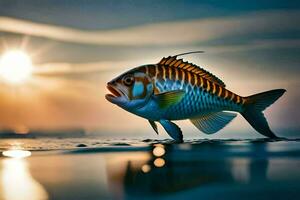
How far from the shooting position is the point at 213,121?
6.98ft

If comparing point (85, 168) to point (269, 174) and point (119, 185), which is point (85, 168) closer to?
point (119, 185)

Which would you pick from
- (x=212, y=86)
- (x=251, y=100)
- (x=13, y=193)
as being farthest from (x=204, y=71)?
(x=13, y=193)

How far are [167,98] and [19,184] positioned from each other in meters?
0.70

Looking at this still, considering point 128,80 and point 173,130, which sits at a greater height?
point 128,80

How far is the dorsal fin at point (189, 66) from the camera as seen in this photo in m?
2.08

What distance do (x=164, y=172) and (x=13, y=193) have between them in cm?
49

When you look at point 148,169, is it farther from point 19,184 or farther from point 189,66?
point 189,66

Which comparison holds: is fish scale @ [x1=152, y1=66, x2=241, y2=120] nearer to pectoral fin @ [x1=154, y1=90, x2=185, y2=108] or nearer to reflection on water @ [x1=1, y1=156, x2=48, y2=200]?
pectoral fin @ [x1=154, y1=90, x2=185, y2=108]

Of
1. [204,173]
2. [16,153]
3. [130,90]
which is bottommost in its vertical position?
[204,173]

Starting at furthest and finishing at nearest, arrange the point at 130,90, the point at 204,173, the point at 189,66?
the point at 189,66, the point at 130,90, the point at 204,173

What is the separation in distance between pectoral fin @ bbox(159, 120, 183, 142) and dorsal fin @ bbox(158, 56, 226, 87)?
0.24 m

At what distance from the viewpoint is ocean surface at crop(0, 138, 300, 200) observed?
1.40 m

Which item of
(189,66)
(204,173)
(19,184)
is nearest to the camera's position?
(19,184)

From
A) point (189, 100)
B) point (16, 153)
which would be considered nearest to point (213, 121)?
point (189, 100)
